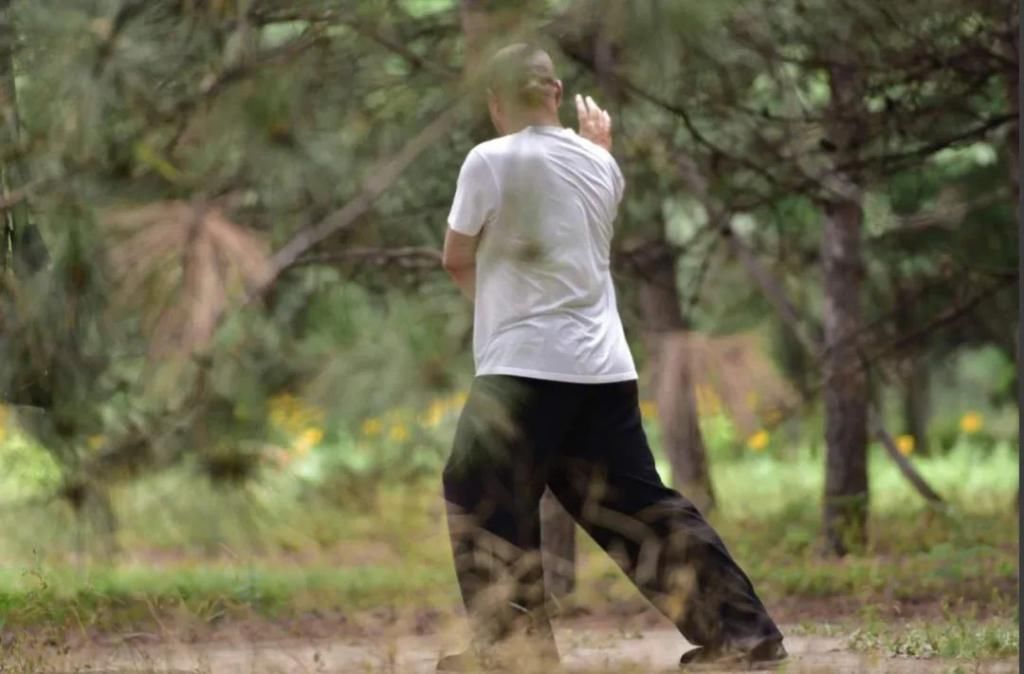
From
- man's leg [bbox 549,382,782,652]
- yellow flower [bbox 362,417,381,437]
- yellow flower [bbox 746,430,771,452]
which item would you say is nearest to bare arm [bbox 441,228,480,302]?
man's leg [bbox 549,382,782,652]

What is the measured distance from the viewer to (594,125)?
5766 millimetres

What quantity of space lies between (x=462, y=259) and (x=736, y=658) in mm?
1350

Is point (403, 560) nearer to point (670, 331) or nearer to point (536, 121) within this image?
point (536, 121)

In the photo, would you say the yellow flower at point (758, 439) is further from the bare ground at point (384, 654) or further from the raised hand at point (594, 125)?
the raised hand at point (594, 125)

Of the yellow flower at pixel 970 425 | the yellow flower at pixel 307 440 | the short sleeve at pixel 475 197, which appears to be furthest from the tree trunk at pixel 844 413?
the yellow flower at pixel 970 425

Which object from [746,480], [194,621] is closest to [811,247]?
[746,480]

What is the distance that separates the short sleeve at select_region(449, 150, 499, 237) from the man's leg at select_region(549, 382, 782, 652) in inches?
25.5

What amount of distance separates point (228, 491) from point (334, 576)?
1.05m

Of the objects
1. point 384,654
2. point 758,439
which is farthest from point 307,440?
point 758,439

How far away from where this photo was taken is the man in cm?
532

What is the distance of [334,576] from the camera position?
204 inches

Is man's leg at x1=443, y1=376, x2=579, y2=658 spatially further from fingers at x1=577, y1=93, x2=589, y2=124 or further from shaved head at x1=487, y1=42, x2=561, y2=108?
shaved head at x1=487, y1=42, x2=561, y2=108

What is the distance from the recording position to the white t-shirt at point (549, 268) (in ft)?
17.1

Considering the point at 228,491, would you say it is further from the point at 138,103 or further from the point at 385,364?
the point at 138,103
